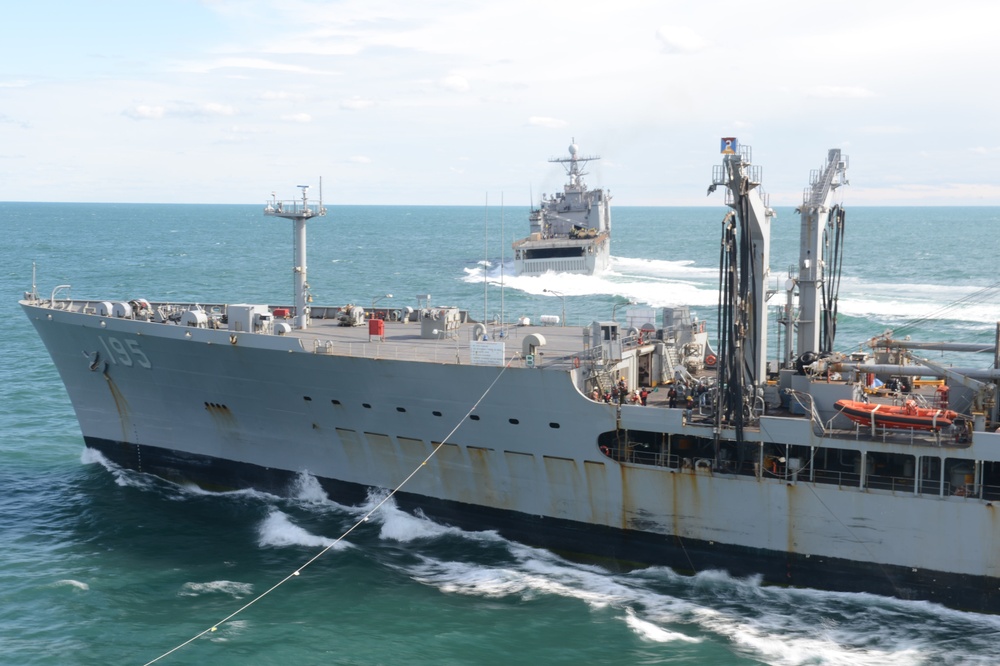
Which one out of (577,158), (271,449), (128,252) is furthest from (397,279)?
(271,449)

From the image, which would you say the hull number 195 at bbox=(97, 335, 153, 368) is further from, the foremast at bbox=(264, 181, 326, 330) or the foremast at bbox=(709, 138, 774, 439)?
the foremast at bbox=(709, 138, 774, 439)

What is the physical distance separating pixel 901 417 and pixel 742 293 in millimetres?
4732

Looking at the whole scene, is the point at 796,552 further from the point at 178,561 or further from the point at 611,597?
the point at 178,561

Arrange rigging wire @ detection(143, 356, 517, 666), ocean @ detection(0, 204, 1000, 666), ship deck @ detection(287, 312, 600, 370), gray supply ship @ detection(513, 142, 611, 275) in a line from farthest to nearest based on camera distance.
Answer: gray supply ship @ detection(513, 142, 611, 275)
ship deck @ detection(287, 312, 600, 370)
rigging wire @ detection(143, 356, 517, 666)
ocean @ detection(0, 204, 1000, 666)

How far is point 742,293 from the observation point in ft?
78.3

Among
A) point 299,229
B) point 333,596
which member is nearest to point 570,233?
point 299,229

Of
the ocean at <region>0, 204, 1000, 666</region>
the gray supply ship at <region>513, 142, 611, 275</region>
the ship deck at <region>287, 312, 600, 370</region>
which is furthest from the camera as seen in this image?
the gray supply ship at <region>513, 142, 611, 275</region>

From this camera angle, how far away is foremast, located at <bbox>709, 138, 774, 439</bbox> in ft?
75.8

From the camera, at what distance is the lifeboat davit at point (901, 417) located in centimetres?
2212

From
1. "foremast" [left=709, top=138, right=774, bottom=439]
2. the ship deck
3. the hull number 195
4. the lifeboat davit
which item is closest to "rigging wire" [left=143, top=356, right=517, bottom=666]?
the ship deck

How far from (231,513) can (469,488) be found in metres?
7.60

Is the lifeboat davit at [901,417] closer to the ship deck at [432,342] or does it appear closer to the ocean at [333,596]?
the ocean at [333,596]

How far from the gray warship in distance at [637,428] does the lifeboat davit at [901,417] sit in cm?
14

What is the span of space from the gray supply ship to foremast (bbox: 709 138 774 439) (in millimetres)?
60050
